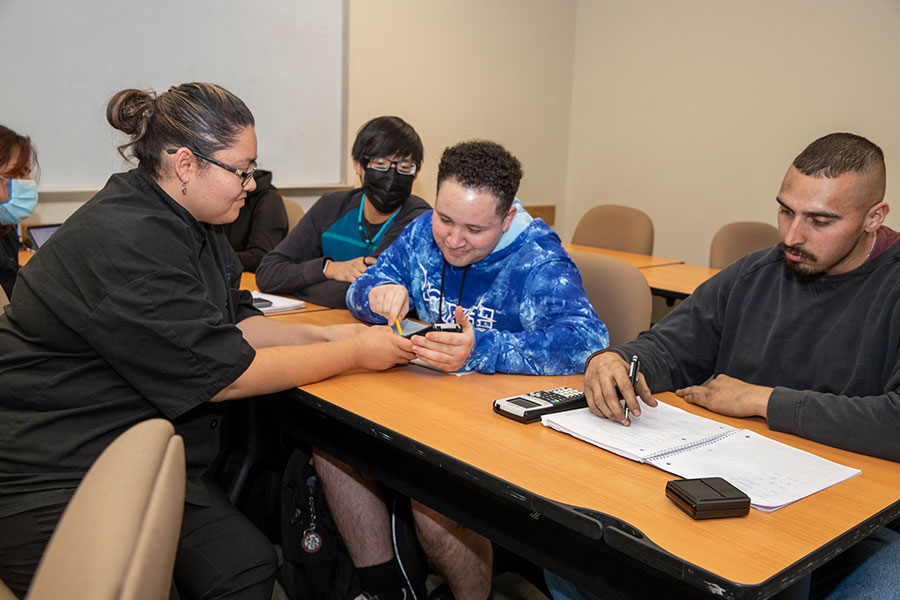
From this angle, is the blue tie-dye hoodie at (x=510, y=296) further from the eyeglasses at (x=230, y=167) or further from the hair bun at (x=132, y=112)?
the hair bun at (x=132, y=112)

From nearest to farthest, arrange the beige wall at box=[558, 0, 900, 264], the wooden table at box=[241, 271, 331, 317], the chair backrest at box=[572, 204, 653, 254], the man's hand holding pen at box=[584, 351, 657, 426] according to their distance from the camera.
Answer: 1. the man's hand holding pen at box=[584, 351, 657, 426]
2. the wooden table at box=[241, 271, 331, 317]
3. the chair backrest at box=[572, 204, 653, 254]
4. the beige wall at box=[558, 0, 900, 264]

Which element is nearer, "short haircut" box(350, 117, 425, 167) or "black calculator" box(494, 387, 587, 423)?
"black calculator" box(494, 387, 587, 423)

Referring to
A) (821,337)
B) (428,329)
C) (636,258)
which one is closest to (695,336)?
(821,337)

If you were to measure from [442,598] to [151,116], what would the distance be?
142 cm

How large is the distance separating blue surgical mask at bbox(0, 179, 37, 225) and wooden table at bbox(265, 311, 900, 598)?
1.46m

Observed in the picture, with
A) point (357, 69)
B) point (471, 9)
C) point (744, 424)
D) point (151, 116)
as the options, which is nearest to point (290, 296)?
point (151, 116)

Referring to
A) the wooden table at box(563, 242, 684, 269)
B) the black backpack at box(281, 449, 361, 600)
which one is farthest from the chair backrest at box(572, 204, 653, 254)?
the black backpack at box(281, 449, 361, 600)

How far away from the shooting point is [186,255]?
1451 mm

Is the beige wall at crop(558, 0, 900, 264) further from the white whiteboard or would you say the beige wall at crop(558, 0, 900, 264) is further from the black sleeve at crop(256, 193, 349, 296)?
the black sleeve at crop(256, 193, 349, 296)

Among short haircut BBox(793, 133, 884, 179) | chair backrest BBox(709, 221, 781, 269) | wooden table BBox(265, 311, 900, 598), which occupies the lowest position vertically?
wooden table BBox(265, 311, 900, 598)

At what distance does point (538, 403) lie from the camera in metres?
1.49

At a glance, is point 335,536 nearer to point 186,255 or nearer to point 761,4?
point 186,255

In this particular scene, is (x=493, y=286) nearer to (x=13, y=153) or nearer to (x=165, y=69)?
(x=13, y=153)

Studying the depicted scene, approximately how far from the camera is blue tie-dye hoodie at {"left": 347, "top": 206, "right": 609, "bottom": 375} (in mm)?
1762
